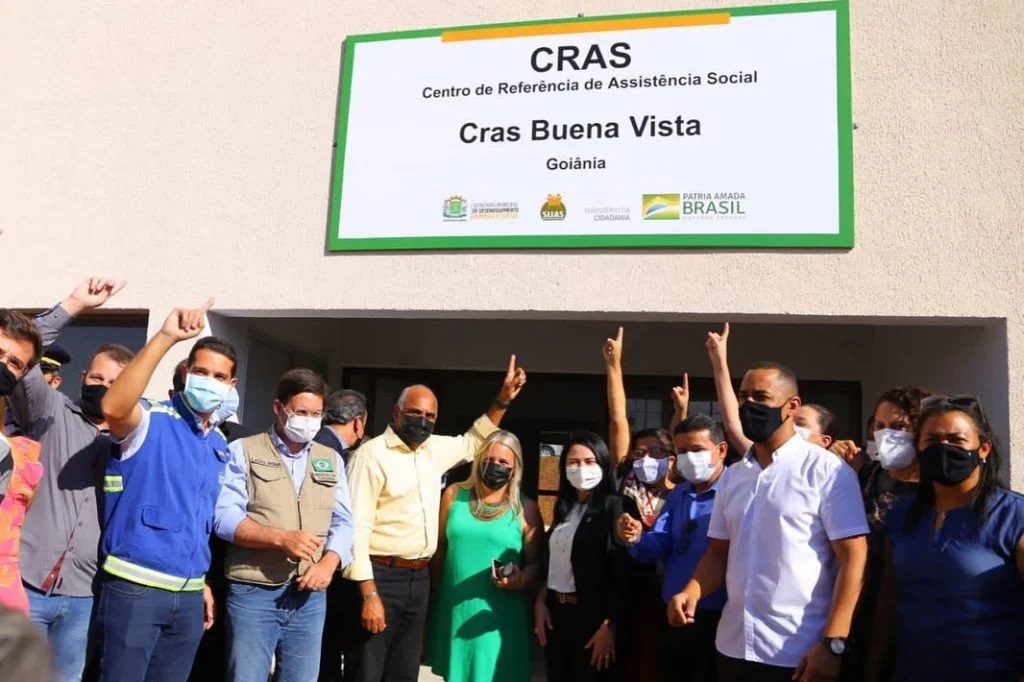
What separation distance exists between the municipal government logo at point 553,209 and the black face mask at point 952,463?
257 centimetres

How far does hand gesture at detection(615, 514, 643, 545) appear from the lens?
12.0 ft

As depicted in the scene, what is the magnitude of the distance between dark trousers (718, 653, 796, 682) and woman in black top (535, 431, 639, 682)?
744 mm

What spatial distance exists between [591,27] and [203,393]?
10.7 ft

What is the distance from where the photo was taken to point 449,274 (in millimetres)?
4938

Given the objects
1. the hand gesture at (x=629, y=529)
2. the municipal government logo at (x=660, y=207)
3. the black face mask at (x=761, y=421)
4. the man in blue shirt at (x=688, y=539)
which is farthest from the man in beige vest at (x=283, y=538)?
the municipal government logo at (x=660, y=207)

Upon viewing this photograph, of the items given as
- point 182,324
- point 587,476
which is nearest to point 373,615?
point 587,476

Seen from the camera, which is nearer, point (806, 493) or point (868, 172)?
point (806, 493)

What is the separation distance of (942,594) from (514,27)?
396 centimetres

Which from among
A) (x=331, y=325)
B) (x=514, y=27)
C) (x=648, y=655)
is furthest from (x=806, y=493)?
(x=331, y=325)

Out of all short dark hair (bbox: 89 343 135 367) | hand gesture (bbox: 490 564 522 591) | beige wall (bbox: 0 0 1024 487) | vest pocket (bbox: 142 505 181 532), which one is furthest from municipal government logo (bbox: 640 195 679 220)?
vest pocket (bbox: 142 505 181 532)

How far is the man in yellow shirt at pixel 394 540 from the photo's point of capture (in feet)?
13.0

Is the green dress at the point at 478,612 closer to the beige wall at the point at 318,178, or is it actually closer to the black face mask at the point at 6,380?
the beige wall at the point at 318,178

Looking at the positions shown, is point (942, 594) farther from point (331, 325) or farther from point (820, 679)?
point (331, 325)

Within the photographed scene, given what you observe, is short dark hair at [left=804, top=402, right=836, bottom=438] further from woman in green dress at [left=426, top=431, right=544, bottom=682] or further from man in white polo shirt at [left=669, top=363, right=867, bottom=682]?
woman in green dress at [left=426, top=431, right=544, bottom=682]
